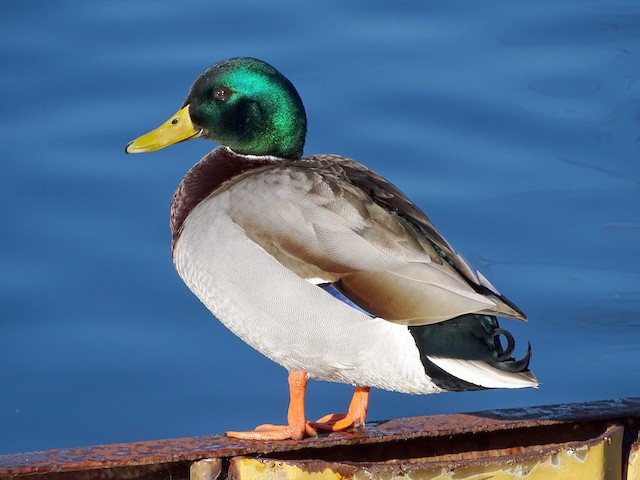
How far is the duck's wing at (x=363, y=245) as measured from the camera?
3.45 metres

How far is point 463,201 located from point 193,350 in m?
1.43

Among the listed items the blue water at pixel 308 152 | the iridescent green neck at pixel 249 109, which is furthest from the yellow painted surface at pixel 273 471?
the blue water at pixel 308 152

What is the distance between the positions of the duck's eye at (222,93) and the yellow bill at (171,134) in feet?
0.45

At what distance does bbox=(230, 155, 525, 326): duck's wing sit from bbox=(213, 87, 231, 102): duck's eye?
1.07 feet

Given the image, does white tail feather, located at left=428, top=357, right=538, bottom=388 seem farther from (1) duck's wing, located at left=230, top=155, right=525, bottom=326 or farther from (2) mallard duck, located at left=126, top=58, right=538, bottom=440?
(1) duck's wing, located at left=230, top=155, right=525, bottom=326

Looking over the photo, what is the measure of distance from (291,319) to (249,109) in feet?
2.33

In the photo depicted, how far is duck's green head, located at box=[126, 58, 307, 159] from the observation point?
3955 mm

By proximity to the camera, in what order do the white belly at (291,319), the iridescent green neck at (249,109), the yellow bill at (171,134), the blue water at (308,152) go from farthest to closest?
the blue water at (308,152) < the yellow bill at (171,134) < the iridescent green neck at (249,109) < the white belly at (291,319)

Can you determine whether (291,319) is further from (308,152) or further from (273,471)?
(308,152)

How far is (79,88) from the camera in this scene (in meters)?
6.37

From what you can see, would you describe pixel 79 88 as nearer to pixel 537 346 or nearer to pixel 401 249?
pixel 537 346

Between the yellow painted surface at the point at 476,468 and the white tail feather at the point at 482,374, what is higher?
the white tail feather at the point at 482,374

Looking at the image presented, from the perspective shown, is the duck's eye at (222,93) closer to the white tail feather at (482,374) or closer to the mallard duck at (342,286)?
the mallard duck at (342,286)

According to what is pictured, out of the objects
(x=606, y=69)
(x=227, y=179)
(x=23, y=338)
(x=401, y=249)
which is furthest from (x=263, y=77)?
(x=606, y=69)
